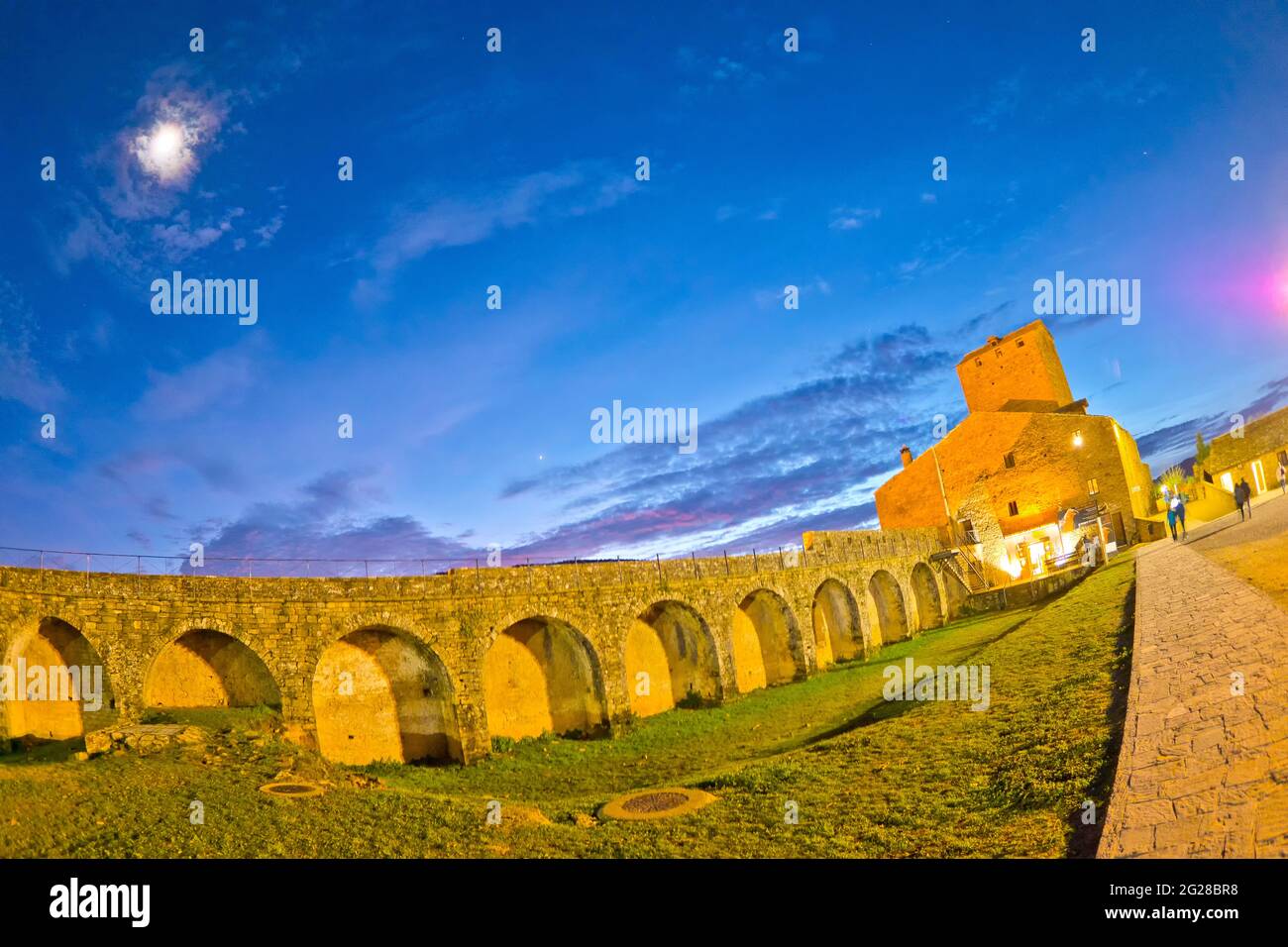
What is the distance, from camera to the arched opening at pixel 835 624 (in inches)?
1299

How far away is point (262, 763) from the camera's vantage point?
14.1 meters

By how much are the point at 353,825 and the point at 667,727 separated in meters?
13.4

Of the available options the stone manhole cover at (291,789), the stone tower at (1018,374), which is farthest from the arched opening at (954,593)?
the stone manhole cover at (291,789)

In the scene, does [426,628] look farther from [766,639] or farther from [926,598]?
[926,598]

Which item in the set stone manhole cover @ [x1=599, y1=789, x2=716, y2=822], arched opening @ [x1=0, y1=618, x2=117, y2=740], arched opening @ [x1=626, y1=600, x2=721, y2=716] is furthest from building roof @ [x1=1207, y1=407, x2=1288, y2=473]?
arched opening @ [x1=0, y1=618, x2=117, y2=740]

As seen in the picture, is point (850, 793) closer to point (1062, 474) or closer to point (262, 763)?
point (262, 763)

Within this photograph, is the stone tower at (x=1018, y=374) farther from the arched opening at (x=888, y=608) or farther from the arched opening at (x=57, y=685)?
the arched opening at (x=57, y=685)

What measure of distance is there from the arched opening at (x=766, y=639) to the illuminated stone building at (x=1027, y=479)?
834 inches

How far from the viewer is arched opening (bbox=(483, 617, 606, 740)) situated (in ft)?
69.9

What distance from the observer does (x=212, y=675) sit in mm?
17406
